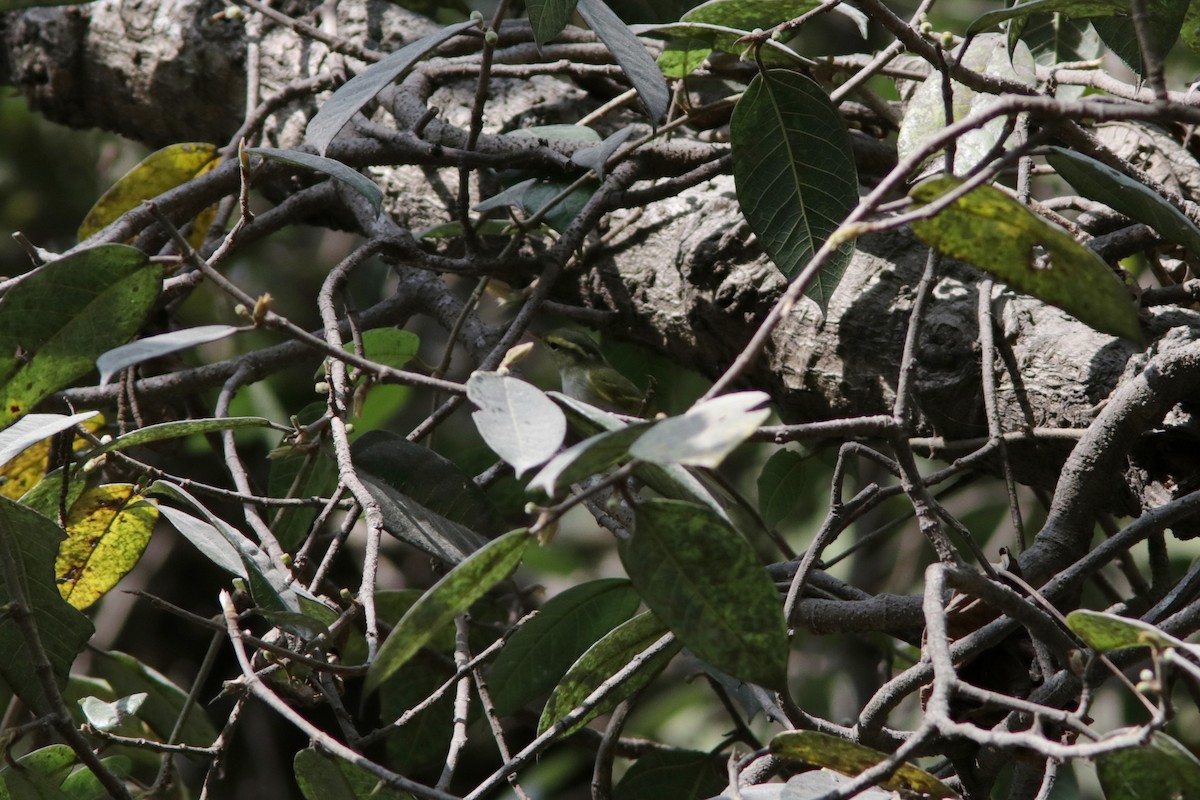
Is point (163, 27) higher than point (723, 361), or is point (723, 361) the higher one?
point (163, 27)

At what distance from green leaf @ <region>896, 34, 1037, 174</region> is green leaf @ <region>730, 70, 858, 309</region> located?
0.24 feet

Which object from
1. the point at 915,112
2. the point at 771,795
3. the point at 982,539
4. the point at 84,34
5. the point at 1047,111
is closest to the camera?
the point at 1047,111

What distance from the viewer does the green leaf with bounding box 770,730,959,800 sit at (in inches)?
28.4

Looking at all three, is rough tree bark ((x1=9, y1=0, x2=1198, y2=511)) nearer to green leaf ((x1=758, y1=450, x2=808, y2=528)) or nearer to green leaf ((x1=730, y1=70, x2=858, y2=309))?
green leaf ((x1=758, y1=450, x2=808, y2=528))

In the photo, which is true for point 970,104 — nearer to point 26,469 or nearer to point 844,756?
point 844,756

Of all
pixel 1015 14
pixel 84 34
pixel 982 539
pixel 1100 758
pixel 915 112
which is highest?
pixel 1015 14

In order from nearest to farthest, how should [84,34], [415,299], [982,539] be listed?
[415,299] < [982,539] < [84,34]

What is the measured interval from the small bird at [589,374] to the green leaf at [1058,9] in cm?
88

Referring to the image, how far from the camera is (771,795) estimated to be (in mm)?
740

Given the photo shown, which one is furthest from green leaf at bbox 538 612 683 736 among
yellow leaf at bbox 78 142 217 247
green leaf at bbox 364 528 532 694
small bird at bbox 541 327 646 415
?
yellow leaf at bbox 78 142 217 247

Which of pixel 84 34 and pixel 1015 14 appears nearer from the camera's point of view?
pixel 1015 14

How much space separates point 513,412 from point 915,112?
25.4 inches

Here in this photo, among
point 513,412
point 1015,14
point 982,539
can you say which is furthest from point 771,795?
point 982,539

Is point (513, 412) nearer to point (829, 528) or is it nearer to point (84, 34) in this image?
point (829, 528)
